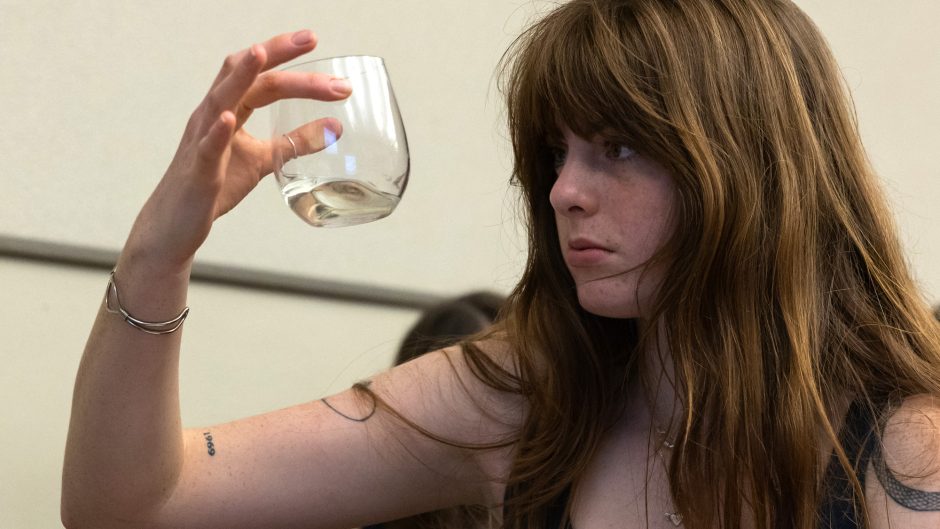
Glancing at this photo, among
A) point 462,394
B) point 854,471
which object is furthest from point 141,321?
point 854,471

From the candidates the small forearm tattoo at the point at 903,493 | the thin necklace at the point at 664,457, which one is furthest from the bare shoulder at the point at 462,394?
the small forearm tattoo at the point at 903,493

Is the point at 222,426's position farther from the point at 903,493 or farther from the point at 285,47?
the point at 903,493

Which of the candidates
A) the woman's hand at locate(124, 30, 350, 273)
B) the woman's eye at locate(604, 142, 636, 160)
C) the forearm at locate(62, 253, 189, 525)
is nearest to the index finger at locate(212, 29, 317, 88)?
the woman's hand at locate(124, 30, 350, 273)

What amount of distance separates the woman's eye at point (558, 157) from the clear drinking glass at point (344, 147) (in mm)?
265

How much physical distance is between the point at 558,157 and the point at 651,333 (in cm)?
21

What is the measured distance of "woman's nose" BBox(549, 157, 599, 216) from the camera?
3.85ft

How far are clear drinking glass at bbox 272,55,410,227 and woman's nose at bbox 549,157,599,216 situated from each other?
0.59 feet

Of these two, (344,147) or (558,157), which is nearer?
(344,147)

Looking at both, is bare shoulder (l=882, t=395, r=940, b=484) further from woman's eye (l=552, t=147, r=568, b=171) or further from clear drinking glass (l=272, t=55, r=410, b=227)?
clear drinking glass (l=272, t=55, r=410, b=227)

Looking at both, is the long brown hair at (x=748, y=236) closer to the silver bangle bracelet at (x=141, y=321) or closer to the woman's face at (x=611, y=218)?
the woman's face at (x=611, y=218)

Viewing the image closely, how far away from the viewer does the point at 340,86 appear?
102cm

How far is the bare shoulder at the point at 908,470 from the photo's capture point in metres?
1.12

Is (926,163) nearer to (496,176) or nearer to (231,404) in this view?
(496,176)

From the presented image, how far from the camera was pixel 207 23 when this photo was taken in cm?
201
